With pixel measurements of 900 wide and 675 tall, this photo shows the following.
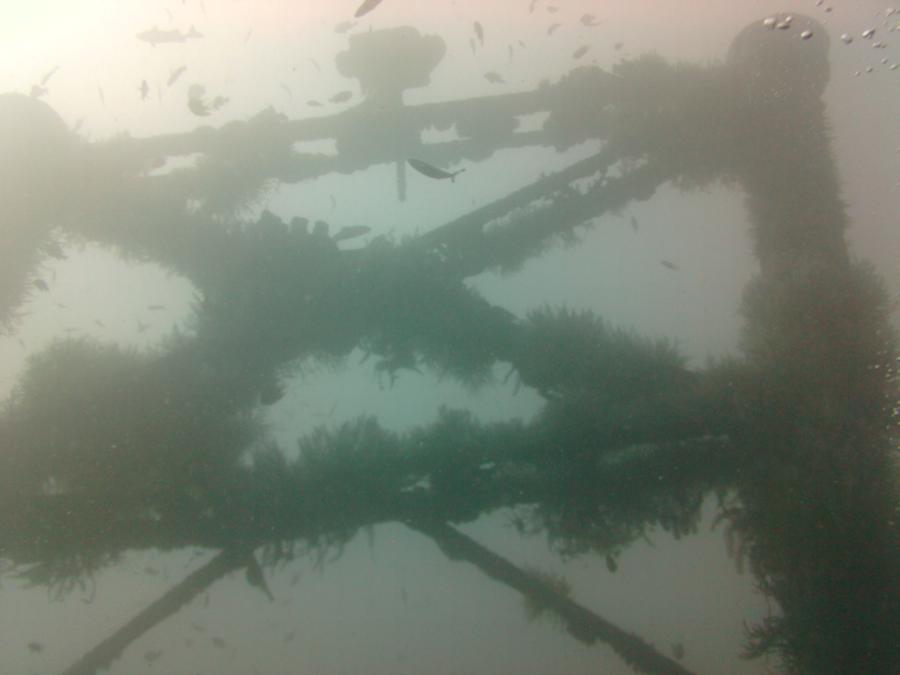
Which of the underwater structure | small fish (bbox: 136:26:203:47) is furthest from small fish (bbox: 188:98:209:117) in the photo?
small fish (bbox: 136:26:203:47)

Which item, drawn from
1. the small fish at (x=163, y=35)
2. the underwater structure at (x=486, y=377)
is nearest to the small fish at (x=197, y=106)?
the underwater structure at (x=486, y=377)

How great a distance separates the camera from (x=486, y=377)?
6977 mm

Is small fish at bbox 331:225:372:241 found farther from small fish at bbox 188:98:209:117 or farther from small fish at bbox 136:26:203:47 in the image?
small fish at bbox 136:26:203:47

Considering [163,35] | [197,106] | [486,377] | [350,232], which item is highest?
[163,35]

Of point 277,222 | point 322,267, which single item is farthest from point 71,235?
point 322,267

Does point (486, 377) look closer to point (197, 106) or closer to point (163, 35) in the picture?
point (197, 106)

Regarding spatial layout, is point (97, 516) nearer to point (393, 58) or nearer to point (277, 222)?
point (277, 222)

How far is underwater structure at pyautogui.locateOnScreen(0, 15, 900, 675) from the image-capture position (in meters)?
4.75

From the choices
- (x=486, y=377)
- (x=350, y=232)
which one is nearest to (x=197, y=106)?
(x=350, y=232)

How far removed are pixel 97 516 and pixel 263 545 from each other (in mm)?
1595

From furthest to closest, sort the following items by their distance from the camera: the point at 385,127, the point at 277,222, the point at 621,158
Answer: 1. the point at 385,127
2. the point at 621,158
3. the point at 277,222

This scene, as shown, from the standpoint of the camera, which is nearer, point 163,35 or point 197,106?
point 197,106

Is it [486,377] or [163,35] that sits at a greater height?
[163,35]

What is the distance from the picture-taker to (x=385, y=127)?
730cm
